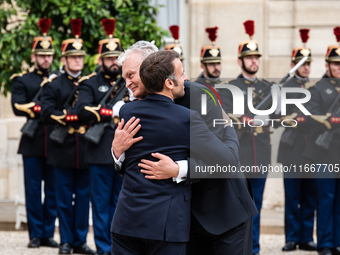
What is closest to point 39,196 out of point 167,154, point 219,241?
point 219,241

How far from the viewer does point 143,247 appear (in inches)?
152

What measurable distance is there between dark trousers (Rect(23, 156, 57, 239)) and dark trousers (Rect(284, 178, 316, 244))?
7.45 ft

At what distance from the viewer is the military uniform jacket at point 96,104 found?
6812 mm

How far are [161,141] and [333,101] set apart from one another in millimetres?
3793

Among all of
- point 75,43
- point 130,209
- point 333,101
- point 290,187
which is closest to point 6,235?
point 75,43

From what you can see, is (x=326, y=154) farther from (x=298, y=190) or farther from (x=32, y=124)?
(x=32, y=124)

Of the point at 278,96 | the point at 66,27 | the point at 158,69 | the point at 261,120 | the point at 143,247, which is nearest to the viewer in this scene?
the point at 158,69

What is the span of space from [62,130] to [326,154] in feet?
7.89

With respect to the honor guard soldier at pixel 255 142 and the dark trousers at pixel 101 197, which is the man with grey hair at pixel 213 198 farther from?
the honor guard soldier at pixel 255 142

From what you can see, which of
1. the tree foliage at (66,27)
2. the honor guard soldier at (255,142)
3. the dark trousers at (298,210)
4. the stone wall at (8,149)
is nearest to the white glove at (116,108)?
the honor guard soldier at (255,142)

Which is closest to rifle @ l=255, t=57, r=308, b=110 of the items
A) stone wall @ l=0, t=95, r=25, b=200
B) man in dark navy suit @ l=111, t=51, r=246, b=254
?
man in dark navy suit @ l=111, t=51, r=246, b=254

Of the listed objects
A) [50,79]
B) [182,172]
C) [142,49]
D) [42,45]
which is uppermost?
[142,49]

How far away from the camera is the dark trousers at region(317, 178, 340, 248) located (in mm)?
7195

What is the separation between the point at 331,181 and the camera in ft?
23.6
